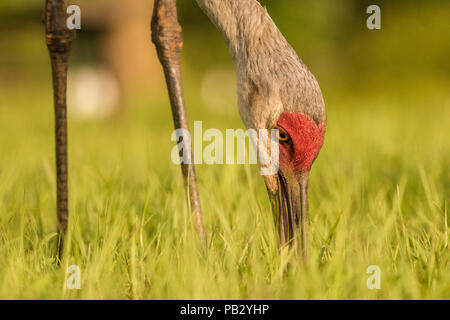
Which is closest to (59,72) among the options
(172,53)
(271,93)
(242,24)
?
(172,53)

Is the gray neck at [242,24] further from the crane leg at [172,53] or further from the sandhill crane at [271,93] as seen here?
the crane leg at [172,53]

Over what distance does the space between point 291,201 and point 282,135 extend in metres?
0.36

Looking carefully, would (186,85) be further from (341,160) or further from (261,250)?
(261,250)

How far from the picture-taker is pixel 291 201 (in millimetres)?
3299

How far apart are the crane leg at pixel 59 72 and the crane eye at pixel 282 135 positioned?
1190mm

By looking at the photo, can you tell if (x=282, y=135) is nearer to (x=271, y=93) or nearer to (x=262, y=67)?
(x=271, y=93)

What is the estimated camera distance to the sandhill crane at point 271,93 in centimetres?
311

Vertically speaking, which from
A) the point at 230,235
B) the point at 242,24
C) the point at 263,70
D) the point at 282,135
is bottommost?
the point at 230,235

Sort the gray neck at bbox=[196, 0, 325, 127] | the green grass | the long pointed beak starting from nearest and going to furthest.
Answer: the green grass, the gray neck at bbox=[196, 0, 325, 127], the long pointed beak

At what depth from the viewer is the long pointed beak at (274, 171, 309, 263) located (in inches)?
128

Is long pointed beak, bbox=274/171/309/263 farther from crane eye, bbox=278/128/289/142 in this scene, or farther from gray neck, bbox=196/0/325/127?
gray neck, bbox=196/0/325/127

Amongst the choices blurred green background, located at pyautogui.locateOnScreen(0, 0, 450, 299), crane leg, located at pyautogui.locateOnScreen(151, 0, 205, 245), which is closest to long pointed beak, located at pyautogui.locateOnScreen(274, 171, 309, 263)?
blurred green background, located at pyautogui.locateOnScreen(0, 0, 450, 299)

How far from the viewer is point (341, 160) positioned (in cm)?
543
